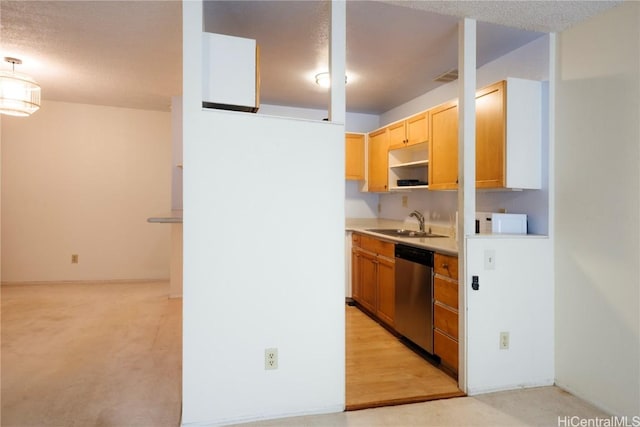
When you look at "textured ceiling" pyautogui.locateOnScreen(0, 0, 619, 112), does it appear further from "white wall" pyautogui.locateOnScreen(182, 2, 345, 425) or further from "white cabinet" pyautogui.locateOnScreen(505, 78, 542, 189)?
"white wall" pyautogui.locateOnScreen(182, 2, 345, 425)

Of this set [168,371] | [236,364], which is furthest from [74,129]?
[236,364]

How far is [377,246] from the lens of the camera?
12.9ft

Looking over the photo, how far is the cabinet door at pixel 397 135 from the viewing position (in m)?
4.11

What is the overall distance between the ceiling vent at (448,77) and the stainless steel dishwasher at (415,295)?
1.69 metres

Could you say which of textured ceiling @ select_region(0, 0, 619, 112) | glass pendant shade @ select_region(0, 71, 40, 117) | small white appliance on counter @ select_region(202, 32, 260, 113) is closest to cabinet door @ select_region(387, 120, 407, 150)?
textured ceiling @ select_region(0, 0, 619, 112)

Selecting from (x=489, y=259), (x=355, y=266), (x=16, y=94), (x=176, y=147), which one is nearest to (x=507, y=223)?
A: (x=489, y=259)

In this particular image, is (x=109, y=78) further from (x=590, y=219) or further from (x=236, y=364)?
(x=590, y=219)

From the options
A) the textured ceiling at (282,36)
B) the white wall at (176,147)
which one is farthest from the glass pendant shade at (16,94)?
the white wall at (176,147)

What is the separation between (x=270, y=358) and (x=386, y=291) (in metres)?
1.81

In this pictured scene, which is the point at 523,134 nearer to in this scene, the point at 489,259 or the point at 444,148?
the point at 444,148

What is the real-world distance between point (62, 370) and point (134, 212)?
336 centimetres

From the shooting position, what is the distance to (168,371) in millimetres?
2824

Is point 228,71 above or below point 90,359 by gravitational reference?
above

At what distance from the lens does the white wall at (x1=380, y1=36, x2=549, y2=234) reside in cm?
276
